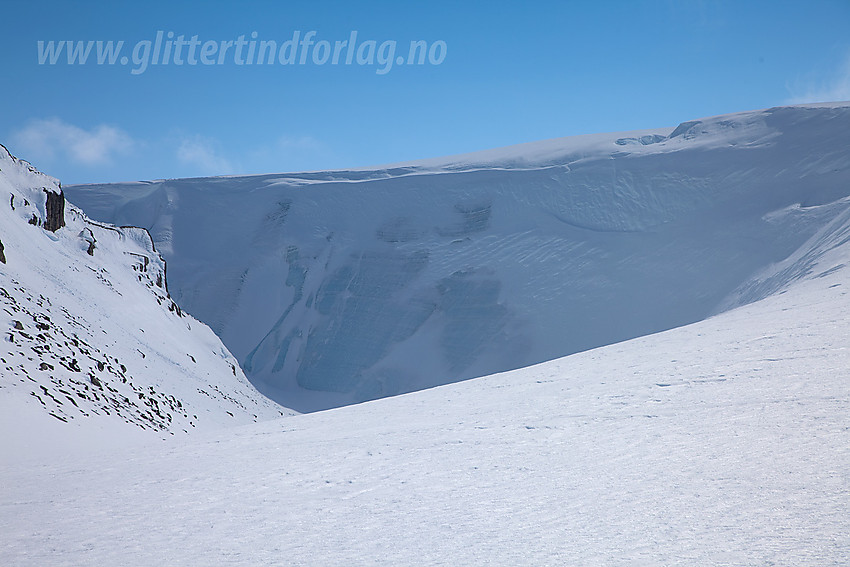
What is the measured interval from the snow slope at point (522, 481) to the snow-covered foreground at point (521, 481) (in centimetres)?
2

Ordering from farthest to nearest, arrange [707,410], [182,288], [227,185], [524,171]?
[227,185] → [182,288] → [524,171] → [707,410]

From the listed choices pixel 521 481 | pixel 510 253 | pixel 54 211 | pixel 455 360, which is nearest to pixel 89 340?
pixel 54 211

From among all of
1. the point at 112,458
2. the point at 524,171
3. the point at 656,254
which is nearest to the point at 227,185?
the point at 524,171

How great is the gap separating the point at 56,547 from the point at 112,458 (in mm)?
3452

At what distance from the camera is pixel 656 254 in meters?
32.0

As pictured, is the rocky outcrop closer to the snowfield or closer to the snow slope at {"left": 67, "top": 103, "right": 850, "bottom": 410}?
the snowfield

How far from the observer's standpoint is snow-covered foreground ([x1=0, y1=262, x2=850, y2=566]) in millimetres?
4109

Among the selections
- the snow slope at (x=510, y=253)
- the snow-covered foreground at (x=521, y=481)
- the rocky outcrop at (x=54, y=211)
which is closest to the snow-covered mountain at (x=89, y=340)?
the rocky outcrop at (x=54, y=211)

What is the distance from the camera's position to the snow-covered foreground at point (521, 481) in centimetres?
411

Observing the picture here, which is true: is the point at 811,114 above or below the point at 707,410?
above

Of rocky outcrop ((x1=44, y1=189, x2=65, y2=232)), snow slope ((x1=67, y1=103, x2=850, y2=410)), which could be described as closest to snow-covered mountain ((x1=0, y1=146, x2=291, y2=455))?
rocky outcrop ((x1=44, y1=189, x2=65, y2=232))

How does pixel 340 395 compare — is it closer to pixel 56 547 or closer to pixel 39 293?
pixel 39 293

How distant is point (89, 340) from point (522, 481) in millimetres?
16360

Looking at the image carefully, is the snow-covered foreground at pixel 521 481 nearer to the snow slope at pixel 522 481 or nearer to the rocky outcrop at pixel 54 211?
the snow slope at pixel 522 481
